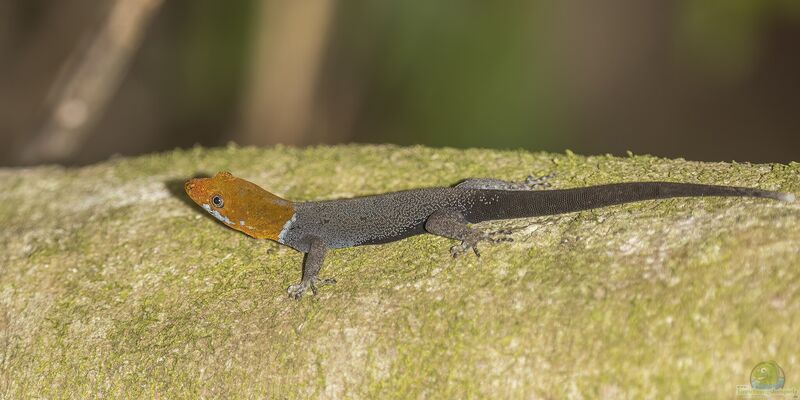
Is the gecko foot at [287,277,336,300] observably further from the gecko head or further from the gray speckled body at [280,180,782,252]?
the gecko head

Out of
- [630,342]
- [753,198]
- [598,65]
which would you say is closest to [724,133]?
[598,65]

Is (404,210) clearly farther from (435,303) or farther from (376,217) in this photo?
(435,303)

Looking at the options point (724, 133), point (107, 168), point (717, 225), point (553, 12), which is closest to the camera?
point (717, 225)

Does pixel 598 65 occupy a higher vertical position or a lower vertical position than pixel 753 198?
higher

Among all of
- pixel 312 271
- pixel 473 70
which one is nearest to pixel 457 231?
pixel 312 271

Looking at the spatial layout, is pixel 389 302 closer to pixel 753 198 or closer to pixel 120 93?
pixel 753 198

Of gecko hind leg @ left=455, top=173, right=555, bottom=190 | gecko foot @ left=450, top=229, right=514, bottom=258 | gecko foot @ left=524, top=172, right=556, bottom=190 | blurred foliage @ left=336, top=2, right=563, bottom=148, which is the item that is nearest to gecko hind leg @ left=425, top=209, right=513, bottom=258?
gecko foot @ left=450, top=229, right=514, bottom=258
